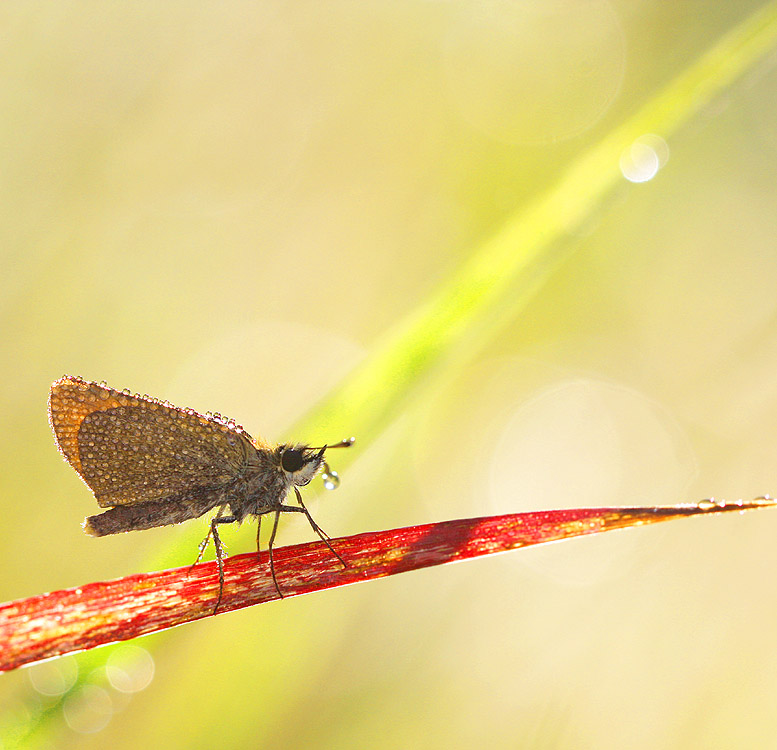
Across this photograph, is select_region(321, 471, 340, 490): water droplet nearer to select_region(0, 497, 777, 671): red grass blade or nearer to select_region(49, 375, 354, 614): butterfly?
select_region(49, 375, 354, 614): butterfly

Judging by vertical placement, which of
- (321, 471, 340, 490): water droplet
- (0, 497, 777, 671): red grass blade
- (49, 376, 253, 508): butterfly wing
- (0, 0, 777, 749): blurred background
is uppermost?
(0, 0, 777, 749): blurred background

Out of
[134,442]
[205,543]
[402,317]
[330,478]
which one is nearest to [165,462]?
[134,442]

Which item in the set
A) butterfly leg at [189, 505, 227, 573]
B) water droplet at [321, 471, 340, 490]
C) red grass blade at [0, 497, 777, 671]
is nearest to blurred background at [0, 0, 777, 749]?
butterfly leg at [189, 505, 227, 573]

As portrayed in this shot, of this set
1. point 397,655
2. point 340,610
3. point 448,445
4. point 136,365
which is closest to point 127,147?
point 136,365

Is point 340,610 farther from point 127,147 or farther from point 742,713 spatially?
point 127,147

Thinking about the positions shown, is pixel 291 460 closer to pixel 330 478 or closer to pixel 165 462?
pixel 330 478

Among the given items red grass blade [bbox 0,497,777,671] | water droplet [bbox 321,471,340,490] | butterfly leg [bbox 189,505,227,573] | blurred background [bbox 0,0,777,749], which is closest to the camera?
red grass blade [bbox 0,497,777,671]

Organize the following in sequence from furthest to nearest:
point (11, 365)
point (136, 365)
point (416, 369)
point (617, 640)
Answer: point (136, 365), point (11, 365), point (617, 640), point (416, 369)
